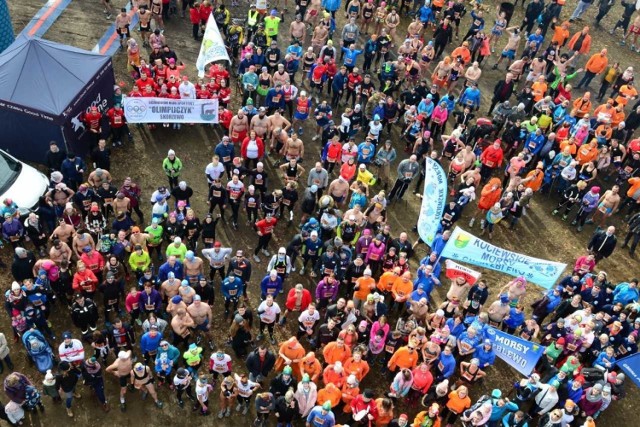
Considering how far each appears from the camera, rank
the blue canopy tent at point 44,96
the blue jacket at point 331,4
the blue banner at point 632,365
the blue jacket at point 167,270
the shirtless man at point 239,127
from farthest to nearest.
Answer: the blue jacket at point 331,4, the shirtless man at point 239,127, the blue canopy tent at point 44,96, the blue jacket at point 167,270, the blue banner at point 632,365

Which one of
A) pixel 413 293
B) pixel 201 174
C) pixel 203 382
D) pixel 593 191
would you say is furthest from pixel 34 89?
pixel 593 191

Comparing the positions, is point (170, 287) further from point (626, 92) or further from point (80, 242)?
point (626, 92)

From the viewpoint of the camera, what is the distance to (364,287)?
1465 centimetres

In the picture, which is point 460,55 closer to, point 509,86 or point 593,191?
point 509,86

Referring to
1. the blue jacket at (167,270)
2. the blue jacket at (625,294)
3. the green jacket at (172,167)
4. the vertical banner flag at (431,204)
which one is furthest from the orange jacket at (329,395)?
the blue jacket at (625,294)

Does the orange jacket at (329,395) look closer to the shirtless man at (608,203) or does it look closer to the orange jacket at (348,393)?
the orange jacket at (348,393)

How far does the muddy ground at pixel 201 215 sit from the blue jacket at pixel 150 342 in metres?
1.11

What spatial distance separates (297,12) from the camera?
926 inches

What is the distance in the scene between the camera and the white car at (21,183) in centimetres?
1538

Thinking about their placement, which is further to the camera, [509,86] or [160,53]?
[509,86]

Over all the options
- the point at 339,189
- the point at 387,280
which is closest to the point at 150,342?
the point at 387,280

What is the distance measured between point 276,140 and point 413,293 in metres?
6.23

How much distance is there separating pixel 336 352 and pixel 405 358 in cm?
142

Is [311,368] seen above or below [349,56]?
below
